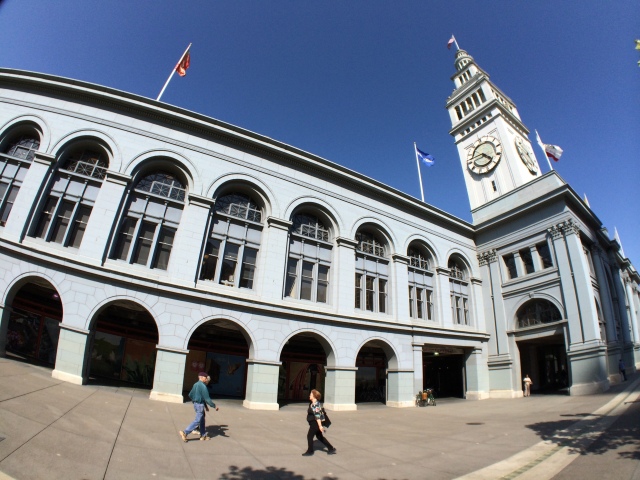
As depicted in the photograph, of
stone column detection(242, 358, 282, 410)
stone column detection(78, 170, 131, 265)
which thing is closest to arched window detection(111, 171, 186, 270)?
stone column detection(78, 170, 131, 265)

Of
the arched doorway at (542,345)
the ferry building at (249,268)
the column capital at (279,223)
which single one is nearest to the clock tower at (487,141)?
the ferry building at (249,268)

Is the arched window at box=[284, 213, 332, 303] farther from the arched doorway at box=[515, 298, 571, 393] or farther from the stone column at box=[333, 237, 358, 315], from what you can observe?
the arched doorway at box=[515, 298, 571, 393]

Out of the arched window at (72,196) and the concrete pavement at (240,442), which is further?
the arched window at (72,196)

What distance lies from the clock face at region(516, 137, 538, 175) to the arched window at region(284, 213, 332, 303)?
32065 mm

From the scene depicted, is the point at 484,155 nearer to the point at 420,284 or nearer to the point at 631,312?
the point at 631,312

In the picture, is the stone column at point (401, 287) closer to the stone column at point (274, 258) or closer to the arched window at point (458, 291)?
the arched window at point (458, 291)

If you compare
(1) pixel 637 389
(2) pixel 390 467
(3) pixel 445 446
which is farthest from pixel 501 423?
(1) pixel 637 389

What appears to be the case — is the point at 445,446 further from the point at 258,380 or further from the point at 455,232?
the point at 455,232

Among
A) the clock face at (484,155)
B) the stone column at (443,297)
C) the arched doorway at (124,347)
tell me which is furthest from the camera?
the clock face at (484,155)

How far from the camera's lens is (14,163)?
16562mm

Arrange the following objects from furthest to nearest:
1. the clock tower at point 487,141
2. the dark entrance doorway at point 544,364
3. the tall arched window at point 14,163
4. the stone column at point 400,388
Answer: the clock tower at point 487,141, the dark entrance doorway at point 544,364, the stone column at point 400,388, the tall arched window at point 14,163

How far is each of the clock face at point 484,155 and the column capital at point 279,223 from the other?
3162cm

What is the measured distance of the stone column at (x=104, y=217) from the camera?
49.6ft

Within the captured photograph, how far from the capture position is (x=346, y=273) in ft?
68.0
